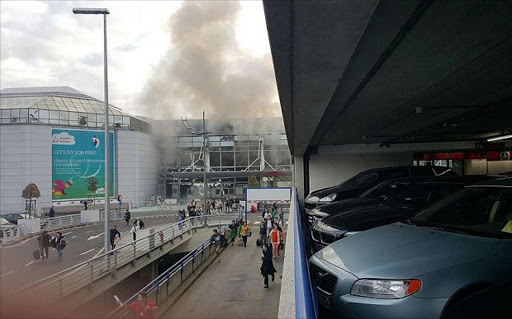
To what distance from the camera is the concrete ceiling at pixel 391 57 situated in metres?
2.65

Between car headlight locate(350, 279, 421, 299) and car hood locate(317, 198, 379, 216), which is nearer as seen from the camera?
car headlight locate(350, 279, 421, 299)

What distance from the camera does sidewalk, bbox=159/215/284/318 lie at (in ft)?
32.3

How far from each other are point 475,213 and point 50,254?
589 cm

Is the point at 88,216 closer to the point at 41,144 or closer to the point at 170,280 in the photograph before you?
the point at 170,280

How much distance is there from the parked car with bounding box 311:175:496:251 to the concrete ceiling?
153cm

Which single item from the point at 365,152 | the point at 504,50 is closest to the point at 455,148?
the point at 365,152

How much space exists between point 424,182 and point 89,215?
1835cm

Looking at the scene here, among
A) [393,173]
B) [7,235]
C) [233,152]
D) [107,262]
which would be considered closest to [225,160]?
[233,152]

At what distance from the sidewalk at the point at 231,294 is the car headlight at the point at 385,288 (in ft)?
24.1

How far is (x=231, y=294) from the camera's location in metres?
11.3

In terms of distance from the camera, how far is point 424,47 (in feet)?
13.0

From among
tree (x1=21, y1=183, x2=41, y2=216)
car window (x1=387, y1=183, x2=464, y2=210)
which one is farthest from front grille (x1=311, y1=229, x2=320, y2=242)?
tree (x1=21, y1=183, x2=41, y2=216)

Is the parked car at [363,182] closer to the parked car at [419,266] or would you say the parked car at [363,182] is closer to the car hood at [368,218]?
the car hood at [368,218]

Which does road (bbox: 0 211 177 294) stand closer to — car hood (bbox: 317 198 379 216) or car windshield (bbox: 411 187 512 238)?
car windshield (bbox: 411 187 512 238)
